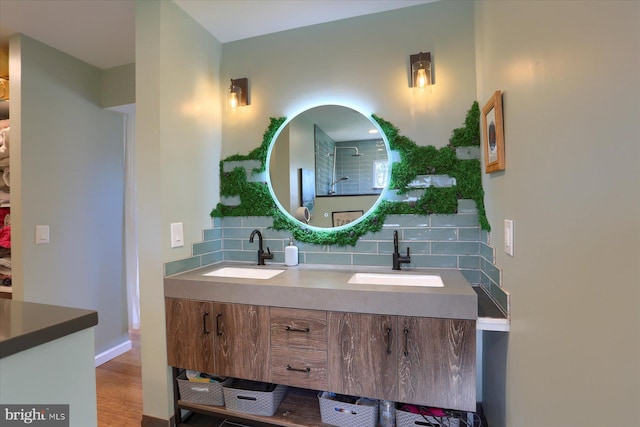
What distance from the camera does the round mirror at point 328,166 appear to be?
204cm

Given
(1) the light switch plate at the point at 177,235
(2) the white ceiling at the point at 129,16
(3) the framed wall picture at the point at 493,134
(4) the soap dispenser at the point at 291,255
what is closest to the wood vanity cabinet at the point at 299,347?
(4) the soap dispenser at the point at 291,255

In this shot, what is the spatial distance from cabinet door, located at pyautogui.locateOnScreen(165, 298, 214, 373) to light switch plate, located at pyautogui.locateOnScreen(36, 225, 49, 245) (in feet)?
4.20

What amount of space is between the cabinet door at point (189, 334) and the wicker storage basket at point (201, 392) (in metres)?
0.12

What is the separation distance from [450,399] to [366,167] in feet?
4.43

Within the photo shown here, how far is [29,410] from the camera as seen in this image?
2.24 ft

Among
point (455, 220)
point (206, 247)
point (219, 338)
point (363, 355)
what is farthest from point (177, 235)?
point (455, 220)

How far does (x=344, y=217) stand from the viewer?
6.89 feet

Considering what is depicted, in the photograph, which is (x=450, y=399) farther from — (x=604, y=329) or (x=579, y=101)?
(x=579, y=101)

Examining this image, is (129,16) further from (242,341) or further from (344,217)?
(242,341)

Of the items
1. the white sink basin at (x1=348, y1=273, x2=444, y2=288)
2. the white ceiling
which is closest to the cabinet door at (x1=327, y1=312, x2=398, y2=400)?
the white sink basin at (x1=348, y1=273, x2=444, y2=288)

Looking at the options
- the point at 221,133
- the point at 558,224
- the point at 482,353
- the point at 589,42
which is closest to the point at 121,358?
the point at 221,133

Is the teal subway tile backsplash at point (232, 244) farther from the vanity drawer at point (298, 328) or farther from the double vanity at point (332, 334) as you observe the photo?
the vanity drawer at point (298, 328)

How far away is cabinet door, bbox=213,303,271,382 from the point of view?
5.28 ft

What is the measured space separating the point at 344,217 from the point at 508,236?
1031mm
